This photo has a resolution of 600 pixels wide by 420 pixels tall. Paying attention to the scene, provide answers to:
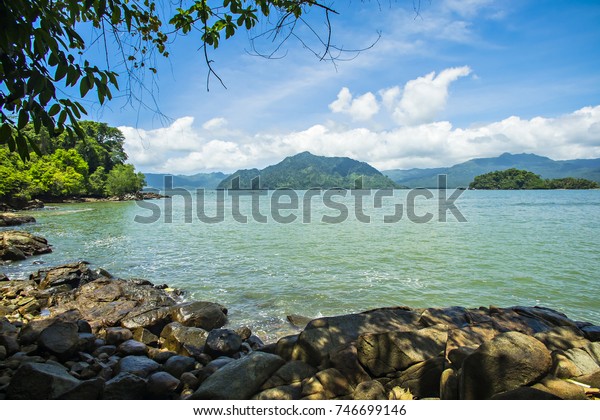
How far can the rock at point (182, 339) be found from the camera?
25.3ft

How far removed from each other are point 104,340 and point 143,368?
2.86 metres

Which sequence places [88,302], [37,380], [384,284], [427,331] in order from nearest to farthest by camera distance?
[37,380] → [427,331] → [88,302] → [384,284]

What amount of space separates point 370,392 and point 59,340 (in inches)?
239

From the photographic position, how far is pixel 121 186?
9225 cm

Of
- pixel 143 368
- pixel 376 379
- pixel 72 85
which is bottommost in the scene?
pixel 143 368

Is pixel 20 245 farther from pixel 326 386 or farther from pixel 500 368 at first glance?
pixel 500 368

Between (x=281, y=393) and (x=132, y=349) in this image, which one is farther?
(x=132, y=349)

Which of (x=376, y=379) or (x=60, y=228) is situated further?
(x=60, y=228)

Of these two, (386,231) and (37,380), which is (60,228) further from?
(37,380)

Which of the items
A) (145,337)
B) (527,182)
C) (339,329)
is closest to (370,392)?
(339,329)

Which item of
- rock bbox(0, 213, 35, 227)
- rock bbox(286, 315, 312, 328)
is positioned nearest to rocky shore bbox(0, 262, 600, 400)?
rock bbox(286, 315, 312, 328)

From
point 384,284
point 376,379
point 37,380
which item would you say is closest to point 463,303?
point 384,284

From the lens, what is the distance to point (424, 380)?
4.27m

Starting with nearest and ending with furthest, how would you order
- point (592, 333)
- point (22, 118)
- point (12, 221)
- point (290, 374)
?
point (22, 118), point (290, 374), point (592, 333), point (12, 221)
